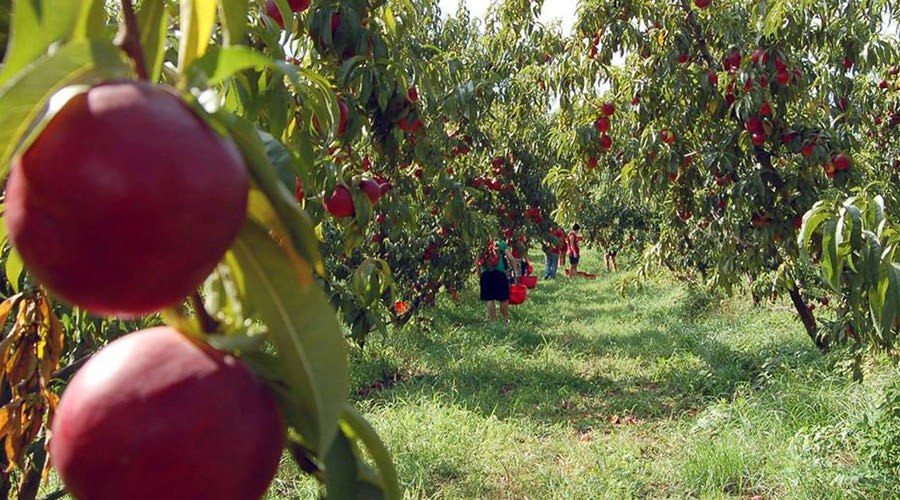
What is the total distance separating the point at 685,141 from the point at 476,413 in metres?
2.01

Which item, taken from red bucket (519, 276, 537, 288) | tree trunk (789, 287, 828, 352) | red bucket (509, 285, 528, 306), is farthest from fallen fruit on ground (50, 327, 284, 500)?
red bucket (519, 276, 537, 288)

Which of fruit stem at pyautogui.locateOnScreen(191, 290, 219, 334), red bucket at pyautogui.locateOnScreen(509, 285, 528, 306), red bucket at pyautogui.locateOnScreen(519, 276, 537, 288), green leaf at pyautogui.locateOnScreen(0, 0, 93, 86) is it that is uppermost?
green leaf at pyautogui.locateOnScreen(0, 0, 93, 86)

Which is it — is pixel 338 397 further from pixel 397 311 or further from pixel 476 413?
pixel 397 311

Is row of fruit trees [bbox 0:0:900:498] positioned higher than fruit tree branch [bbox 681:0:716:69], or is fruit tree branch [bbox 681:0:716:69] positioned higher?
fruit tree branch [bbox 681:0:716:69]

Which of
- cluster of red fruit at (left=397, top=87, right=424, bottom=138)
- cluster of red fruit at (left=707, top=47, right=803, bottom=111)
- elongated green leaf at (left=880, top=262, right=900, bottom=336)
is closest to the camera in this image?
elongated green leaf at (left=880, top=262, right=900, bottom=336)

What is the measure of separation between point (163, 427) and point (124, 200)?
3.8 inches

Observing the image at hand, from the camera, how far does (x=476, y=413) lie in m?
4.39

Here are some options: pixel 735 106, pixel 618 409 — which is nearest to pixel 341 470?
pixel 735 106

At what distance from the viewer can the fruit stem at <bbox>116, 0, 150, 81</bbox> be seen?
336mm

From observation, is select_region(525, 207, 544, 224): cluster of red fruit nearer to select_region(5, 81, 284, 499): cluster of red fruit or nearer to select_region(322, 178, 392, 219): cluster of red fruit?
select_region(322, 178, 392, 219): cluster of red fruit

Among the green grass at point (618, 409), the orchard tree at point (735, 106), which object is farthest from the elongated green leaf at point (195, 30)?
the orchard tree at point (735, 106)

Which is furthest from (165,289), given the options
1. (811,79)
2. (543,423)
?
(811,79)

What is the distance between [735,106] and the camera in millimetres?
3895

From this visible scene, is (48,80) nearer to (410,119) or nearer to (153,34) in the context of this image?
(153,34)
